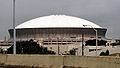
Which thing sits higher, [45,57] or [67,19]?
[67,19]

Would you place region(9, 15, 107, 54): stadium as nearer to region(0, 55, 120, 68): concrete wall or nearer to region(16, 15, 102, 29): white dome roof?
region(16, 15, 102, 29): white dome roof

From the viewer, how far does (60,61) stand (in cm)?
2430

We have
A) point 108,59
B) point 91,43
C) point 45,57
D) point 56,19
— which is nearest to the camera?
point 108,59

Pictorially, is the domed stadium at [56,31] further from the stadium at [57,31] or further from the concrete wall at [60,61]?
the concrete wall at [60,61]

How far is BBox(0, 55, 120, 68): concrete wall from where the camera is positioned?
18.5 meters

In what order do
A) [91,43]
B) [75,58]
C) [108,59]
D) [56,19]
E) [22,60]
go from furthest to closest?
[56,19]
[91,43]
[22,60]
[75,58]
[108,59]

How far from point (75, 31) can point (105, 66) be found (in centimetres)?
16007

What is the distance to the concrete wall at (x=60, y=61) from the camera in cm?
1852

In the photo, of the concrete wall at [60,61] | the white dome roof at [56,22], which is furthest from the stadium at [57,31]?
the concrete wall at [60,61]

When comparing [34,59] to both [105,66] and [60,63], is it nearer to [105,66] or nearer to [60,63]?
[60,63]

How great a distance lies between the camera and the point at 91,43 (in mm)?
152250

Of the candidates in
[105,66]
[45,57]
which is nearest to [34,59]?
[45,57]

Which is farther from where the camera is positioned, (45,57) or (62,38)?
(62,38)

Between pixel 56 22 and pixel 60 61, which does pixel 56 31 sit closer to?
pixel 56 22
